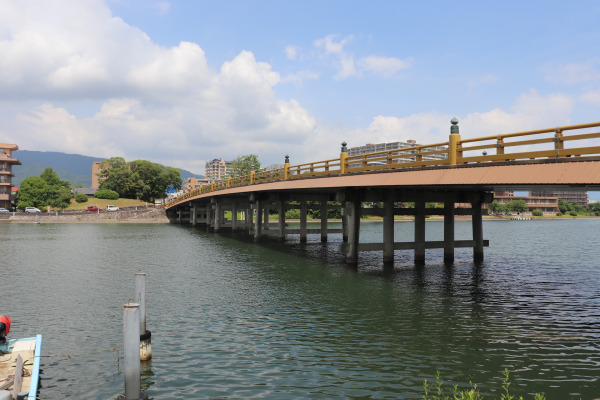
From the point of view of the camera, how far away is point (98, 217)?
330 ft

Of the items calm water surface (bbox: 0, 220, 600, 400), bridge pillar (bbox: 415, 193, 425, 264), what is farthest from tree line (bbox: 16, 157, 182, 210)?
bridge pillar (bbox: 415, 193, 425, 264)

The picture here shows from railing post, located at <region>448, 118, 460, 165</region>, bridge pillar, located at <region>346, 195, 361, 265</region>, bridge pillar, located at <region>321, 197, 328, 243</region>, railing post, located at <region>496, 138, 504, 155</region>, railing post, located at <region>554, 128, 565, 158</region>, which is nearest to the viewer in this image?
railing post, located at <region>554, 128, 565, 158</region>

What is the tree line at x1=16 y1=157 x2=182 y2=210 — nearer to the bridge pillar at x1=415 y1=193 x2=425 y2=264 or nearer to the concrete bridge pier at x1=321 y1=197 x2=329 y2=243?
the concrete bridge pier at x1=321 y1=197 x2=329 y2=243

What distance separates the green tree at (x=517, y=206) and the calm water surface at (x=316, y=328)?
478ft

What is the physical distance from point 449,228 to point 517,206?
149 meters

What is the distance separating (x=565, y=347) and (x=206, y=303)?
12.5m

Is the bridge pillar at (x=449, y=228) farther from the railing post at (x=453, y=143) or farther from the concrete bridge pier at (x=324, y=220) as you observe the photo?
the concrete bridge pier at (x=324, y=220)

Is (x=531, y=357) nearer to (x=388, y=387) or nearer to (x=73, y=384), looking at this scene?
(x=388, y=387)

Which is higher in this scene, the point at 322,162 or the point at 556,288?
the point at 322,162

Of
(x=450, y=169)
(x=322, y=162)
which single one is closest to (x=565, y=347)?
(x=450, y=169)

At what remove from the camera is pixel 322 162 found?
1129 inches

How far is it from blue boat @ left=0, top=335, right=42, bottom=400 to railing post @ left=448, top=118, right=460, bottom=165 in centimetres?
1495

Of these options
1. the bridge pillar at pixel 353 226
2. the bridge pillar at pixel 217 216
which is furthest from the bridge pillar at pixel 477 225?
the bridge pillar at pixel 217 216

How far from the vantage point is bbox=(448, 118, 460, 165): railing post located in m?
17.3
